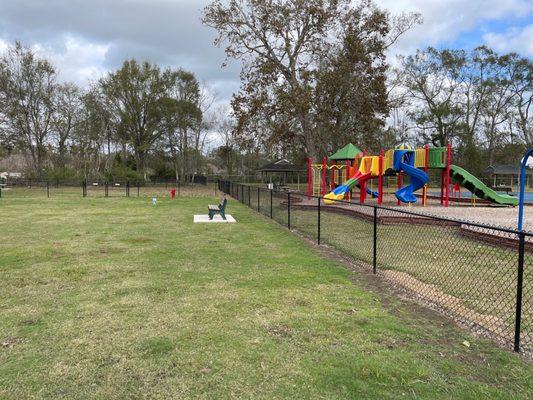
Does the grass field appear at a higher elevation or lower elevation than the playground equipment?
lower

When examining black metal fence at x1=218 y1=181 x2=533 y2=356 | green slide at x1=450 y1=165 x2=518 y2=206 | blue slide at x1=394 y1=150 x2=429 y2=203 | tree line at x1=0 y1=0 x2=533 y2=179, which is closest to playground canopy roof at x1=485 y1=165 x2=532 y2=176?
tree line at x1=0 y1=0 x2=533 y2=179

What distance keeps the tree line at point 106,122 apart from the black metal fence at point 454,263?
127 ft

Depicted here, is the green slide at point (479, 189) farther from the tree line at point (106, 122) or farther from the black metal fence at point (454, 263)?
the tree line at point (106, 122)

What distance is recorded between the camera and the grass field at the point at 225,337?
293 cm

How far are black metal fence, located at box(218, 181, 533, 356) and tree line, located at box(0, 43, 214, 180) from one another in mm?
38780

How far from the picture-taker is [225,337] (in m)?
3.79

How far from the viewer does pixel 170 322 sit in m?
4.17

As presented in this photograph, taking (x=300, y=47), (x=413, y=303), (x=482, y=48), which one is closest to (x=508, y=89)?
(x=482, y=48)

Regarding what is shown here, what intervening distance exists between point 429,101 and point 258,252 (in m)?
45.2

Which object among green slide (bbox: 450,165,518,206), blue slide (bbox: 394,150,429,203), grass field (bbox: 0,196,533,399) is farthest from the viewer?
green slide (bbox: 450,165,518,206)

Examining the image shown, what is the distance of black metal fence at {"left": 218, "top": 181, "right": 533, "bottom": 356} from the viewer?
421 cm

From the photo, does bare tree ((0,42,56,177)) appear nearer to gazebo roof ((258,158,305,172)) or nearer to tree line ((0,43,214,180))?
tree line ((0,43,214,180))

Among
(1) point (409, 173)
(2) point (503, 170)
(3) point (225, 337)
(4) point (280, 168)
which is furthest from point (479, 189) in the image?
(2) point (503, 170)

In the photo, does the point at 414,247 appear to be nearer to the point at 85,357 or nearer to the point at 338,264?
the point at 338,264
